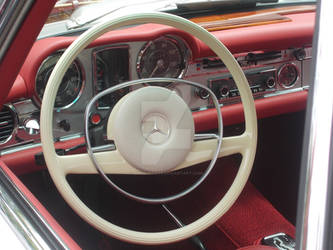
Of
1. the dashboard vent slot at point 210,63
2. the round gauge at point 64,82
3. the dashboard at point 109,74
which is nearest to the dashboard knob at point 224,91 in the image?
the dashboard at point 109,74

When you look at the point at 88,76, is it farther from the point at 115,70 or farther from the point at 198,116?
the point at 198,116

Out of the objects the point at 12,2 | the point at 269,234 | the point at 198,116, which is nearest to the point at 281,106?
the point at 198,116

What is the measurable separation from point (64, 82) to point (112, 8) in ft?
1.72

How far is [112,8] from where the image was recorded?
200cm

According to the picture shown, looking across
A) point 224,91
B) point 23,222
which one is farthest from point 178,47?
point 23,222

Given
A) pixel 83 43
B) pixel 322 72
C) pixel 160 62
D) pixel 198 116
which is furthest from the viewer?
pixel 198 116

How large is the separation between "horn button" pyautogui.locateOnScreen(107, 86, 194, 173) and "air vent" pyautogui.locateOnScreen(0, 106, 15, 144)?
0.44m

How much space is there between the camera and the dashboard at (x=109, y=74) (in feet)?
4.97

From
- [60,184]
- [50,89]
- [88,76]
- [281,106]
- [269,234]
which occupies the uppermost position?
[50,89]

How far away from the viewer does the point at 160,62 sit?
1.78 meters

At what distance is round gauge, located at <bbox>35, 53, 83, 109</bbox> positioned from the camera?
156 cm

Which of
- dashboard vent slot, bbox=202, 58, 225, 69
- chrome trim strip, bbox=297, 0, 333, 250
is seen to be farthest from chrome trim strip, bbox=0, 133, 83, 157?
chrome trim strip, bbox=297, 0, 333, 250

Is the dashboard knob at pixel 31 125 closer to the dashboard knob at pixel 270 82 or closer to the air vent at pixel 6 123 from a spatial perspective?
the air vent at pixel 6 123

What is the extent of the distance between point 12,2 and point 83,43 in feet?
0.68
